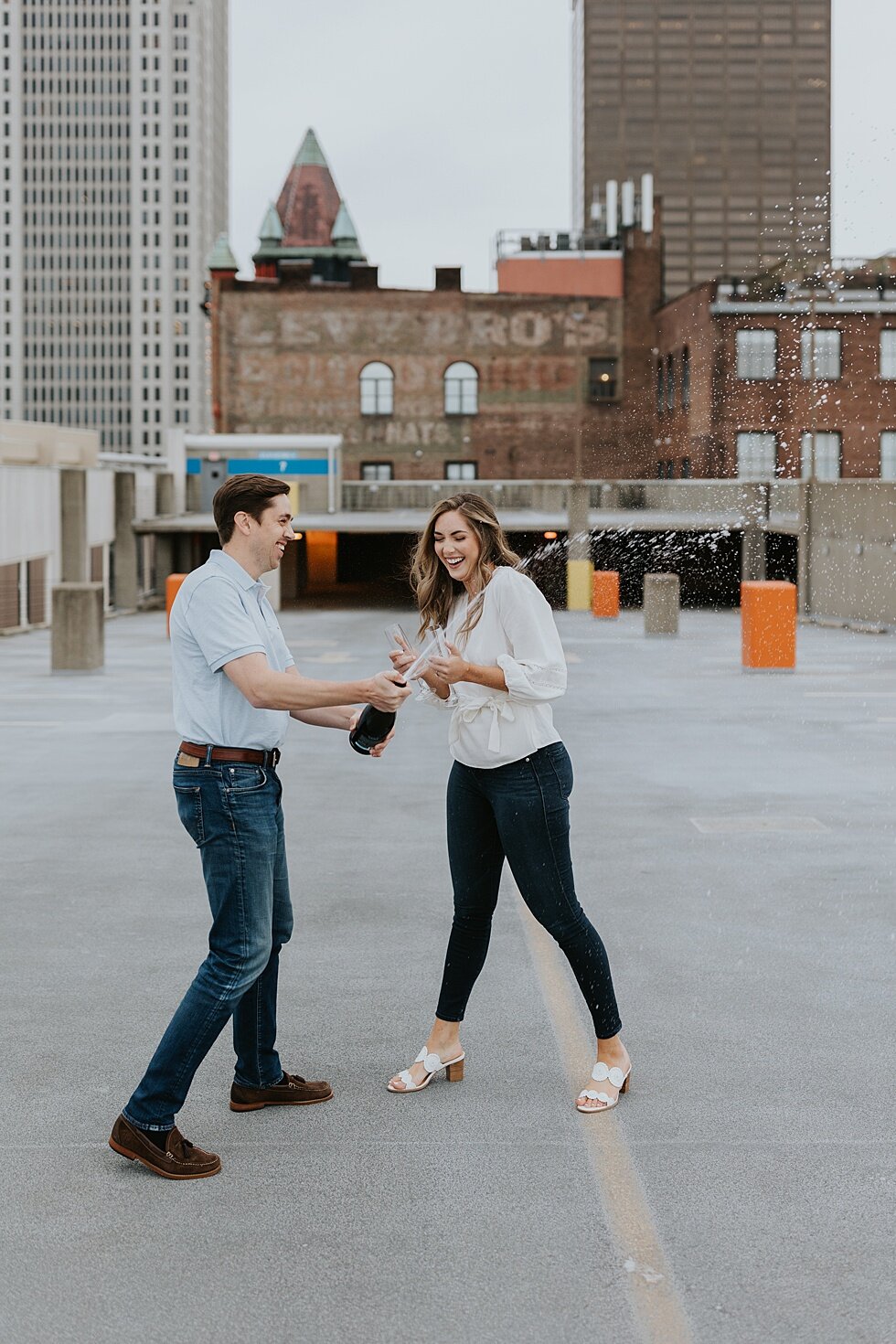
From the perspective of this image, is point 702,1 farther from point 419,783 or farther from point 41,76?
point 419,783

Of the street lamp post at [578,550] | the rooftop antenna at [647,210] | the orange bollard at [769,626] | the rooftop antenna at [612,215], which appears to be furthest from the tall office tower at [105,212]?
the orange bollard at [769,626]

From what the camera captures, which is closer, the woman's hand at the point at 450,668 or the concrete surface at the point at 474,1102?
the concrete surface at the point at 474,1102

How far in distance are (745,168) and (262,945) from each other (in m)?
197

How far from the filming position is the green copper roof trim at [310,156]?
96.1 metres

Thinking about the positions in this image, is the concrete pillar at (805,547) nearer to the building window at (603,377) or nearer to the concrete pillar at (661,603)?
the concrete pillar at (661,603)

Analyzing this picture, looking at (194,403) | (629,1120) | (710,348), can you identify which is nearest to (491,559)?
(629,1120)

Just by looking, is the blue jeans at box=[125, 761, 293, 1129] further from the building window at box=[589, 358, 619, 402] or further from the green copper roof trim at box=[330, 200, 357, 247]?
the green copper roof trim at box=[330, 200, 357, 247]

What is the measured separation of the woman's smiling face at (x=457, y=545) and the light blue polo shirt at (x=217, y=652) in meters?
0.63

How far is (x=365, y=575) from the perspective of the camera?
2569 inches

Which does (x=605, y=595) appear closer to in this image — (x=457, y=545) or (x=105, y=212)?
(x=457, y=545)

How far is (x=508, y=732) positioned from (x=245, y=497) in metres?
1.07

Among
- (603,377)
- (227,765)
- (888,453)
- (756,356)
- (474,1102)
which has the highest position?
(603,377)

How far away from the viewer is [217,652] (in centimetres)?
448

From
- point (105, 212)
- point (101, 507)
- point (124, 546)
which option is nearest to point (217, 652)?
→ point (101, 507)
